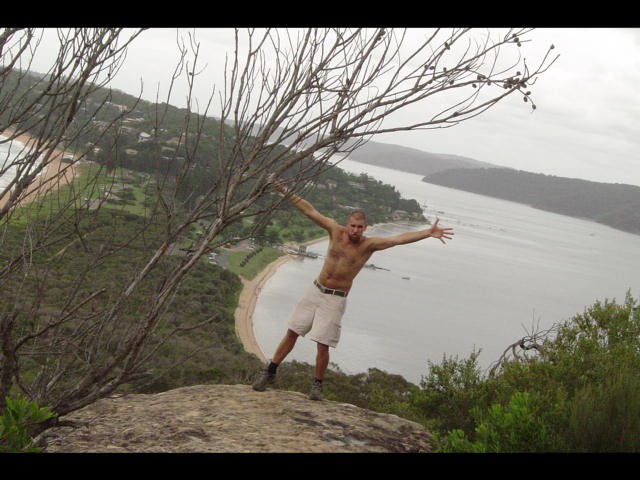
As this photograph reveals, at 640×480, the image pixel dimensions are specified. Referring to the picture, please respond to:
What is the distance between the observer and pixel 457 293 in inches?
2308

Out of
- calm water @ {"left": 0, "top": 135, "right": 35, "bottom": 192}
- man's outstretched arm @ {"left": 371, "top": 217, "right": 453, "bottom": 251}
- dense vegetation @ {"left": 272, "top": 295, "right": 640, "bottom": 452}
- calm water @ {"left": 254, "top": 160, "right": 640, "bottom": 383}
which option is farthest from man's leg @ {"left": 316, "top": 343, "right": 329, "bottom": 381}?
calm water @ {"left": 254, "top": 160, "right": 640, "bottom": 383}

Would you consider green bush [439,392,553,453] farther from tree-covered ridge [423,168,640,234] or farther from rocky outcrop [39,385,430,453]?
tree-covered ridge [423,168,640,234]

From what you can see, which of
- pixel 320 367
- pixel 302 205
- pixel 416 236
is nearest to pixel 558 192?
pixel 320 367

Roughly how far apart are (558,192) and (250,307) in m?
125

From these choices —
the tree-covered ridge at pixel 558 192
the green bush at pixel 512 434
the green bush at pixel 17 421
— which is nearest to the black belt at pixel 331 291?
the green bush at pixel 512 434

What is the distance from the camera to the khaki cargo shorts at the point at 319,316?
5441 millimetres

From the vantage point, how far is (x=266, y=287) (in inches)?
1889

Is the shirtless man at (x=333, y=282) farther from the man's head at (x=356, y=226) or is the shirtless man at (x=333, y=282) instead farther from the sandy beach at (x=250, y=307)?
the sandy beach at (x=250, y=307)

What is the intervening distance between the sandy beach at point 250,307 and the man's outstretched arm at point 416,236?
82.8 feet

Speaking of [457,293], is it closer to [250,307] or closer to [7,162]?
[250,307]

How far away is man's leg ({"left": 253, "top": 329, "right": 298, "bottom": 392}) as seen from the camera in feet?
18.6

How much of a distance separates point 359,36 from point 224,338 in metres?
29.4

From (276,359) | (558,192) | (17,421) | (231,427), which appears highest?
(558,192)
